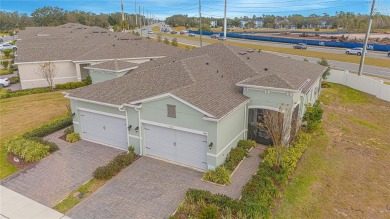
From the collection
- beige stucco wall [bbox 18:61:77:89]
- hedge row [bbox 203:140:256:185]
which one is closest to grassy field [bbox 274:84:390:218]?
hedge row [bbox 203:140:256:185]

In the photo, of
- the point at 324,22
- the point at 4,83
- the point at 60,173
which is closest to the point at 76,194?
the point at 60,173

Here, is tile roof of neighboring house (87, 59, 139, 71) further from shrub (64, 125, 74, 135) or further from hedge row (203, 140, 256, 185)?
hedge row (203, 140, 256, 185)

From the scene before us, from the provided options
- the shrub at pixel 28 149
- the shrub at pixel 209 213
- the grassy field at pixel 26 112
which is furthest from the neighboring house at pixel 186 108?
the grassy field at pixel 26 112

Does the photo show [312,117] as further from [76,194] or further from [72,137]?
[72,137]

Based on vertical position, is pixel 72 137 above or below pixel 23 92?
below

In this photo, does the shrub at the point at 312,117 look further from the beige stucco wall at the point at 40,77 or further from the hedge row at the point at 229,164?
the beige stucco wall at the point at 40,77

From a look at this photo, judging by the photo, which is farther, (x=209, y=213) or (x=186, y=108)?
(x=186, y=108)
